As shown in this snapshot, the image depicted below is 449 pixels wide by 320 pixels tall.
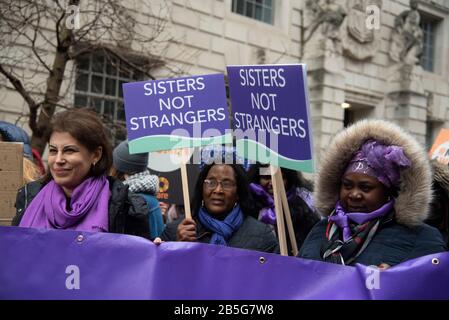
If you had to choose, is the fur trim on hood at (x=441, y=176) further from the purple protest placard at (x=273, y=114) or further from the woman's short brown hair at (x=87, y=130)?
the woman's short brown hair at (x=87, y=130)

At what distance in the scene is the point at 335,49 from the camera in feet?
44.1

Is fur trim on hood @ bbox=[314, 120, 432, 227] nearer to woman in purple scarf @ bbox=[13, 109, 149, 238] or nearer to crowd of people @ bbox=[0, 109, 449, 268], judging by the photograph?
crowd of people @ bbox=[0, 109, 449, 268]

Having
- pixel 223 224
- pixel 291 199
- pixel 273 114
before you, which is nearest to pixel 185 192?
pixel 223 224

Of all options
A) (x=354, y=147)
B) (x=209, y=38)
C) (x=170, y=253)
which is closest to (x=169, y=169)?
(x=354, y=147)

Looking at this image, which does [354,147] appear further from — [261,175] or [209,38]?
[209,38]

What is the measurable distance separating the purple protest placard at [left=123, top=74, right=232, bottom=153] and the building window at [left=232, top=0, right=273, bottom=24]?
978 centimetres

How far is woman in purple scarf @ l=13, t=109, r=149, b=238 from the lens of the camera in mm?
2607

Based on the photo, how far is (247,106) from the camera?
2984 millimetres

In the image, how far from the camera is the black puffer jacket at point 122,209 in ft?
8.75

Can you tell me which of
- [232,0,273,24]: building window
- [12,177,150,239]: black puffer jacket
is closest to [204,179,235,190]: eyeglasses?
[12,177,150,239]: black puffer jacket

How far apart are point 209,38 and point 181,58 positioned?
109cm

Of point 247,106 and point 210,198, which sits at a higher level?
point 247,106

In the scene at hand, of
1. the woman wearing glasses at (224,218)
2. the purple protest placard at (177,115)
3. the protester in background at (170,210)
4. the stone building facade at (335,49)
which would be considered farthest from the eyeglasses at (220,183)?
the stone building facade at (335,49)
